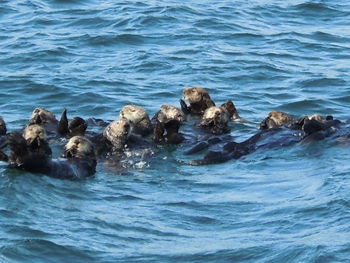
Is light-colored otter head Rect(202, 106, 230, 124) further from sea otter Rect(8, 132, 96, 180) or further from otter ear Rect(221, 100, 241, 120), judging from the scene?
sea otter Rect(8, 132, 96, 180)

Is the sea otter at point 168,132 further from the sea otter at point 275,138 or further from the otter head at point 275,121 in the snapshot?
the otter head at point 275,121

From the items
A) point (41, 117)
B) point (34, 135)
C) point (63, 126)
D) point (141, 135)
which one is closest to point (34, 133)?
point (34, 135)

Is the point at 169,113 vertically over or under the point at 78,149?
under

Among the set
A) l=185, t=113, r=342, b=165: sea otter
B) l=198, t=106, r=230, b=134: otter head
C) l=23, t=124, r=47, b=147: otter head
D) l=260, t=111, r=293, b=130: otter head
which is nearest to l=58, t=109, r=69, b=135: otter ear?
l=23, t=124, r=47, b=147: otter head

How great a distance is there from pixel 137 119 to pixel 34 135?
2.22 m

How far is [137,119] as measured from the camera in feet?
43.3

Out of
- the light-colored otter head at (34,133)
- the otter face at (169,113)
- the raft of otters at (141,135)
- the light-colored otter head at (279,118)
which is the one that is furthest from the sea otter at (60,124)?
the light-colored otter head at (279,118)

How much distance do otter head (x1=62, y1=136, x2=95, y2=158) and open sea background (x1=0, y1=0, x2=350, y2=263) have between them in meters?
0.28

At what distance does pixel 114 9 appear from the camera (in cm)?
2206

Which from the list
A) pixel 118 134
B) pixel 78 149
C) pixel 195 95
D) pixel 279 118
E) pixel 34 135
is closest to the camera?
pixel 34 135

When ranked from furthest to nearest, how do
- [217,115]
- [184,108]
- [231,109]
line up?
1. [184,108]
2. [231,109]
3. [217,115]

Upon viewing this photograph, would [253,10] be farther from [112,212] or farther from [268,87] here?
[112,212]

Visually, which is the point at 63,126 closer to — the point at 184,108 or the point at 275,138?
the point at 184,108

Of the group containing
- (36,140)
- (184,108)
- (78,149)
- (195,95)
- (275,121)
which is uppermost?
(36,140)
